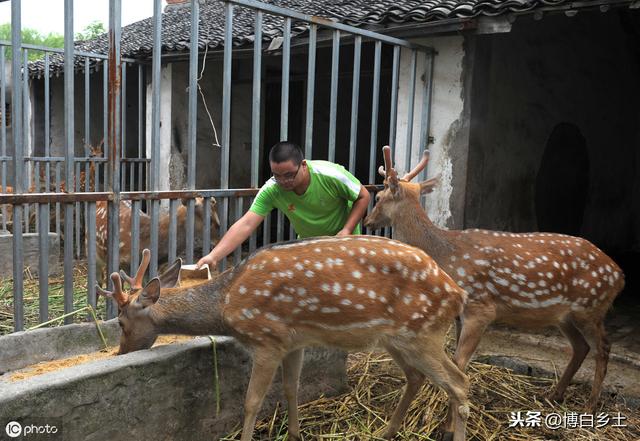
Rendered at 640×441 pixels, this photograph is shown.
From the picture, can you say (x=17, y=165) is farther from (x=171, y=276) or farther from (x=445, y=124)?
(x=445, y=124)

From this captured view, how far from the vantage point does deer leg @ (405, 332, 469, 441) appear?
12.2 feet

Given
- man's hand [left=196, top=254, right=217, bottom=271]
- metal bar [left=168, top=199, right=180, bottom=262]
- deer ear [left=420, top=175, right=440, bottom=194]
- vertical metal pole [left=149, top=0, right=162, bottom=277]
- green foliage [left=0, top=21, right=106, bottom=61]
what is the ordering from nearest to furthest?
1. man's hand [left=196, top=254, right=217, bottom=271]
2. vertical metal pole [left=149, top=0, right=162, bottom=277]
3. metal bar [left=168, top=199, right=180, bottom=262]
4. deer ear [left=420, top=175, right=440, bottom=194]
5. green foliage [left=0, top=21, right=106, bottom=61]

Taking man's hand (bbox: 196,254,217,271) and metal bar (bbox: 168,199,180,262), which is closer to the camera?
man's hand (bbox: 196,254,217,271)

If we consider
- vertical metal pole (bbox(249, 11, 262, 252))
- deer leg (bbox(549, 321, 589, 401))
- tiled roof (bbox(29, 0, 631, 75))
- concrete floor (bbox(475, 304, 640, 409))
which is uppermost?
tiled roof (bbox(29, 0, 631, 75))

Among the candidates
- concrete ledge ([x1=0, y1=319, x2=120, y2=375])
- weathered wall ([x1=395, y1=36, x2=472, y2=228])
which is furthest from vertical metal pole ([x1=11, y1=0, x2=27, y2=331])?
weathered wall ([x1=395, y1=36, x2=472, y2=228])

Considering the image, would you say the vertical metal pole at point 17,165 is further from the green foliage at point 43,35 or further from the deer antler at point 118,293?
the green foliage at point 43,35

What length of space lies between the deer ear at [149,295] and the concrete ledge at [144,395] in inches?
10.6

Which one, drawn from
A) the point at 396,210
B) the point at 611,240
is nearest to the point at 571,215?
the point at 611,240

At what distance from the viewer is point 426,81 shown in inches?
275

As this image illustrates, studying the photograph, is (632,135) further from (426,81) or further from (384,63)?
(426,81)

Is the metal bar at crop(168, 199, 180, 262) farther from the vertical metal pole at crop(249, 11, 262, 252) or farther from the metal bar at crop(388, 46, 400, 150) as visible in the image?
the metal bar at crop(388, 46, 400, 150)

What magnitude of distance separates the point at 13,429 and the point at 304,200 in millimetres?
2432

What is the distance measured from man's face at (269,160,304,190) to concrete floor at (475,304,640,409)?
2446 mm

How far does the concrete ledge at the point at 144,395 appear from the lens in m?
3.17
